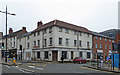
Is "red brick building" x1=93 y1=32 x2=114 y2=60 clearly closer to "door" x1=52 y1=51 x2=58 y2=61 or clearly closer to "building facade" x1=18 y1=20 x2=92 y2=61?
"building facade" x1=18 y1=20 x2=92 y2=61

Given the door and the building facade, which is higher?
the building facade

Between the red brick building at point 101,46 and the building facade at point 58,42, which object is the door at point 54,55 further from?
the red brick building at point 101,46

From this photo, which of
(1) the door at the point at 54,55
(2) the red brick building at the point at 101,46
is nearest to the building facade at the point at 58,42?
(1) the door at the point at 54,55

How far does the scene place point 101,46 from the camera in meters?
44.7

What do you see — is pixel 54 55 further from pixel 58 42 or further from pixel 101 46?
pixel 101 46

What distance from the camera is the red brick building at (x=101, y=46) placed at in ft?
139

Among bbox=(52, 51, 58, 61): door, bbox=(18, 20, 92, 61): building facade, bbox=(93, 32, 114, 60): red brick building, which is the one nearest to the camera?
bbox=(52, 51, 58, 61): door

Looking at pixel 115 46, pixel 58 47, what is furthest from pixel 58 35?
pixel 115 46

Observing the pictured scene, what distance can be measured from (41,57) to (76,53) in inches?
369

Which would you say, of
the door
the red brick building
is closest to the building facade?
the door

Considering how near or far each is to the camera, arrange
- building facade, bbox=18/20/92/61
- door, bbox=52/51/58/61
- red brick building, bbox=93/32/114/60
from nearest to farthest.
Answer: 1. door, bbox=52/51/58/61
2. building facade, bbox=18/20/92/61
3. red brick building, bbox=93/32/114/60

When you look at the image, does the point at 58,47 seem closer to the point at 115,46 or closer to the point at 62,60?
the point at 62,60

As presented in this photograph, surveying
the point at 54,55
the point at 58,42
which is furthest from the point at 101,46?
the point at 54,55

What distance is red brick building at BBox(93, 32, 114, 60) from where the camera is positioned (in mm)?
42312
